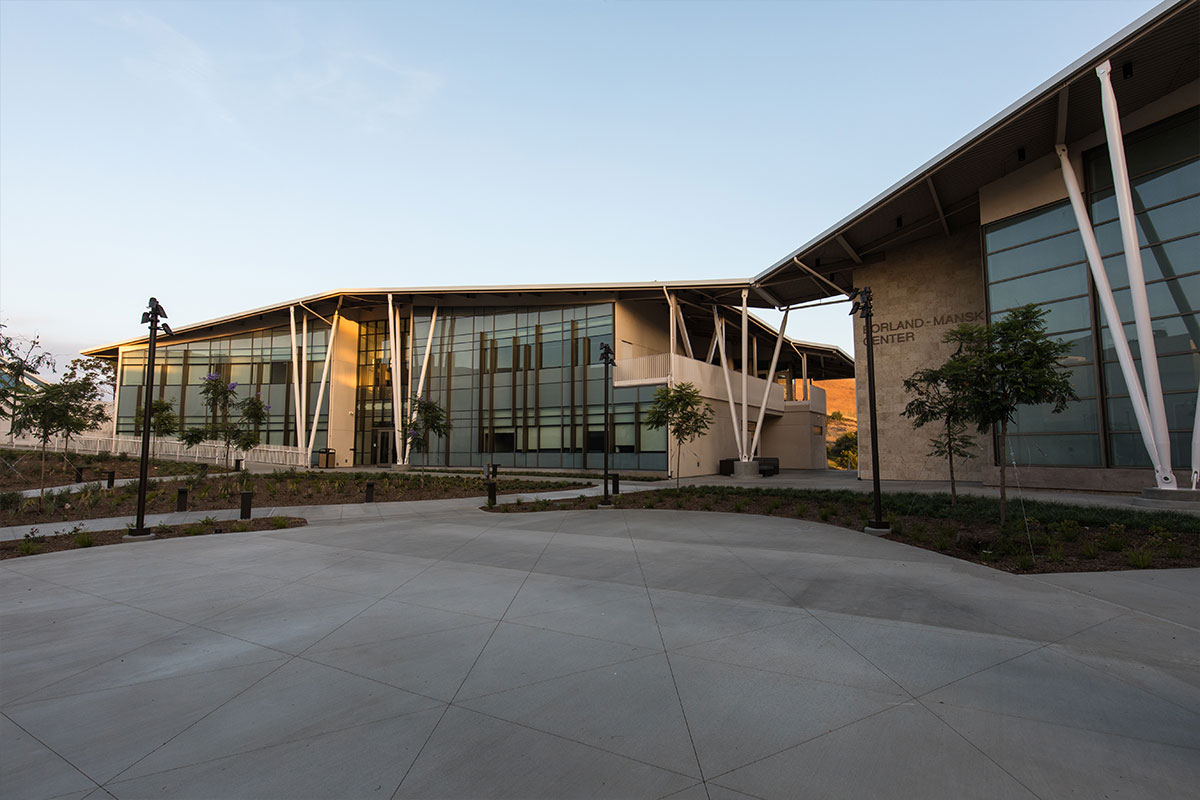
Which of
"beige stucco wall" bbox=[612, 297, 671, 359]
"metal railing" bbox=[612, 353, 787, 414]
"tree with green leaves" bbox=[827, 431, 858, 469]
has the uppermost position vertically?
"beige stucco wall" bbox=[612, 297, 671, 359]

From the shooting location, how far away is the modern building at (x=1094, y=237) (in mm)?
15258

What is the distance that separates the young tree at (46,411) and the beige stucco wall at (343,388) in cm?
2222

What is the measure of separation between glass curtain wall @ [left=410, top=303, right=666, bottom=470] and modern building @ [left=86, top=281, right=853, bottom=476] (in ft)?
0.31

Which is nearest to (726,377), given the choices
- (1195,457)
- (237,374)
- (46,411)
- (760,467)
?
(760,467)

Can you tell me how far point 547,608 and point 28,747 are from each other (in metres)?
4.20

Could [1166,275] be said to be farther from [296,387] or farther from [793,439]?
[296,387]

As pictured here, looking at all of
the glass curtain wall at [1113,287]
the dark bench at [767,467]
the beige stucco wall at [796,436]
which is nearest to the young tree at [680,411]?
the dark bench at [767,467]

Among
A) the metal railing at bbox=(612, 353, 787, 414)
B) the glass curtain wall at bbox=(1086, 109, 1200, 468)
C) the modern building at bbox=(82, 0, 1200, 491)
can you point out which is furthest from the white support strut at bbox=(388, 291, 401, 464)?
the glass curtain wall at bbox=(1086, 109, 1200, 468)

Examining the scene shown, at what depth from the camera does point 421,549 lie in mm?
10086

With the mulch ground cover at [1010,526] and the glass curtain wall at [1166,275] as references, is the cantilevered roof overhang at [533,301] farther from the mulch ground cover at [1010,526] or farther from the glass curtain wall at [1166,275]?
the mulch ground cover at [1010,526]

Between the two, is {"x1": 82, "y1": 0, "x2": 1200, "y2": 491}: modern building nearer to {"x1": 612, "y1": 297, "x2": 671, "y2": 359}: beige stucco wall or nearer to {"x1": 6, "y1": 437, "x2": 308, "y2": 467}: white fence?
{"x1": 612, "y1": 297, "x2": 671, "y2": 359}: beige stucco wall

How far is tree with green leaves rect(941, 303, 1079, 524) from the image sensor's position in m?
10.6

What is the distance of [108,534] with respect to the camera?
12.1 meters

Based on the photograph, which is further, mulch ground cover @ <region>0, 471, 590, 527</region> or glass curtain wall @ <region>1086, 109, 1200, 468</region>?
glass curtain wall @ <region>1086, 109, 1200, 468</region>
